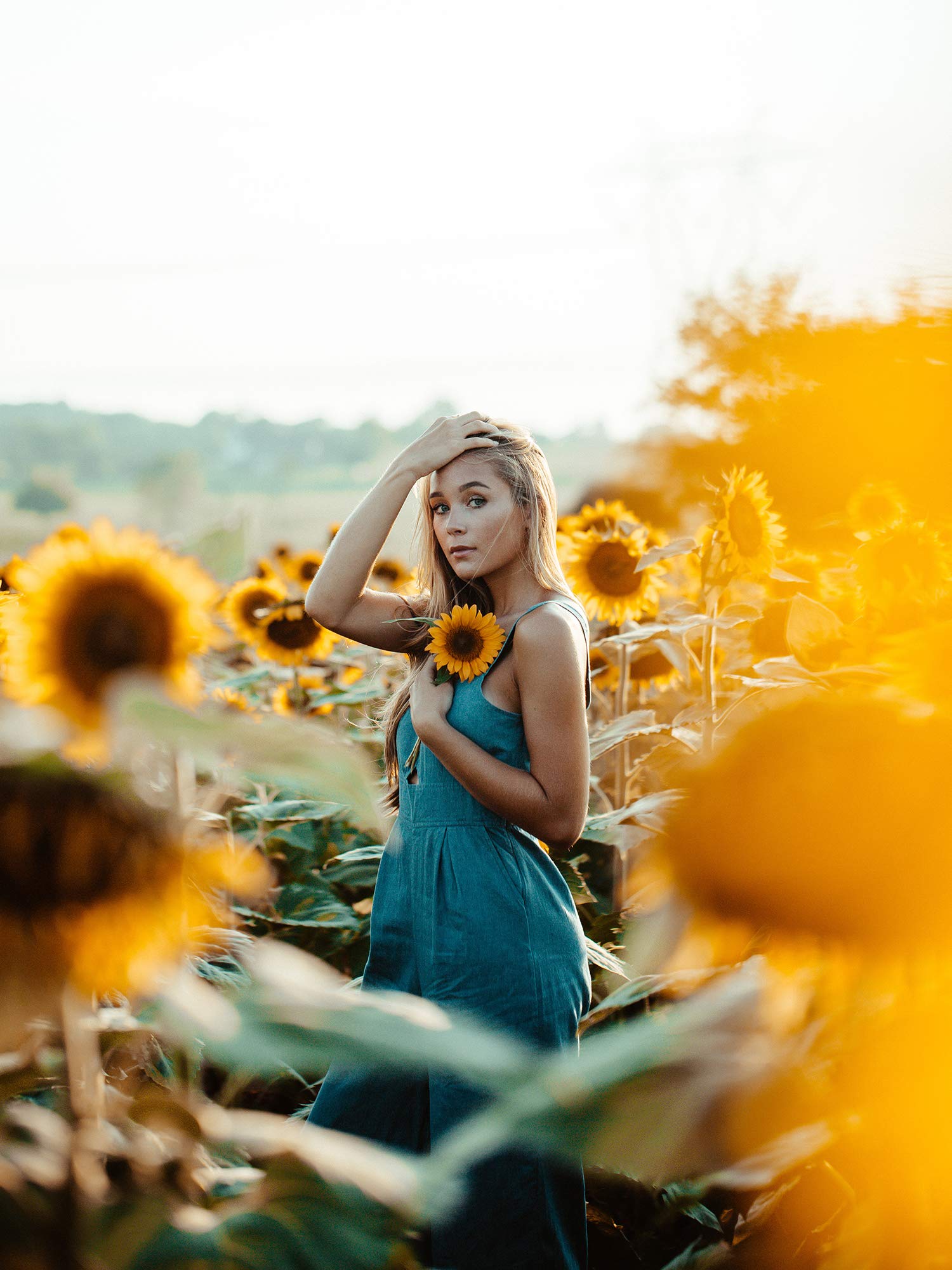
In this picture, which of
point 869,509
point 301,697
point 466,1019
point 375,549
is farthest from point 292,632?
point 466,1019

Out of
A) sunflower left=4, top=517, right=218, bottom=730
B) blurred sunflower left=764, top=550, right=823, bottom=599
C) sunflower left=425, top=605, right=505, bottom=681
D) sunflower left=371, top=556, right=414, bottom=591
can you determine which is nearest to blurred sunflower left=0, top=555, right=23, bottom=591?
sunflower left=4, top=517, right=218, bottom=730

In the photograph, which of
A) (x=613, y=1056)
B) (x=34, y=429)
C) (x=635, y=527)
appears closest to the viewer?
(x=613, y=1056)

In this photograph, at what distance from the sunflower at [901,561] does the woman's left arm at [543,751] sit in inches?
17.8

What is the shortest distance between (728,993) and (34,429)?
17.6 feet

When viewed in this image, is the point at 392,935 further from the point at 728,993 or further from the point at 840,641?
the point at 728,993

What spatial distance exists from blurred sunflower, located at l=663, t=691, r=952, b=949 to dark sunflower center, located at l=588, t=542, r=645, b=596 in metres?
2.20

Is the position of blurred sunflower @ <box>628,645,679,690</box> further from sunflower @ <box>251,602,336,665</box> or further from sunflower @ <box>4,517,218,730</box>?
sunflower @ <box>4,517,218,730</box>

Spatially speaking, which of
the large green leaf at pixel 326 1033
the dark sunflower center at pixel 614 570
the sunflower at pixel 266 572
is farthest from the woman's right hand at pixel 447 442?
the sunflower at pixel 266 572

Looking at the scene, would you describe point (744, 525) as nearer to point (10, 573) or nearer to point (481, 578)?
point (481, 578)

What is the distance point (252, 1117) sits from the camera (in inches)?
17.2

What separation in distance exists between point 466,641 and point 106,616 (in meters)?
1.01

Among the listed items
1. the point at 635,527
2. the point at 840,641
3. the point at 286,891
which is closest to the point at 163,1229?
the point at 840,641

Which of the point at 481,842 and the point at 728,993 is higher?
the point at 728,993

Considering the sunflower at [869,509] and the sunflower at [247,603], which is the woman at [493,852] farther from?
Answer: the sunflower at [247,603]
